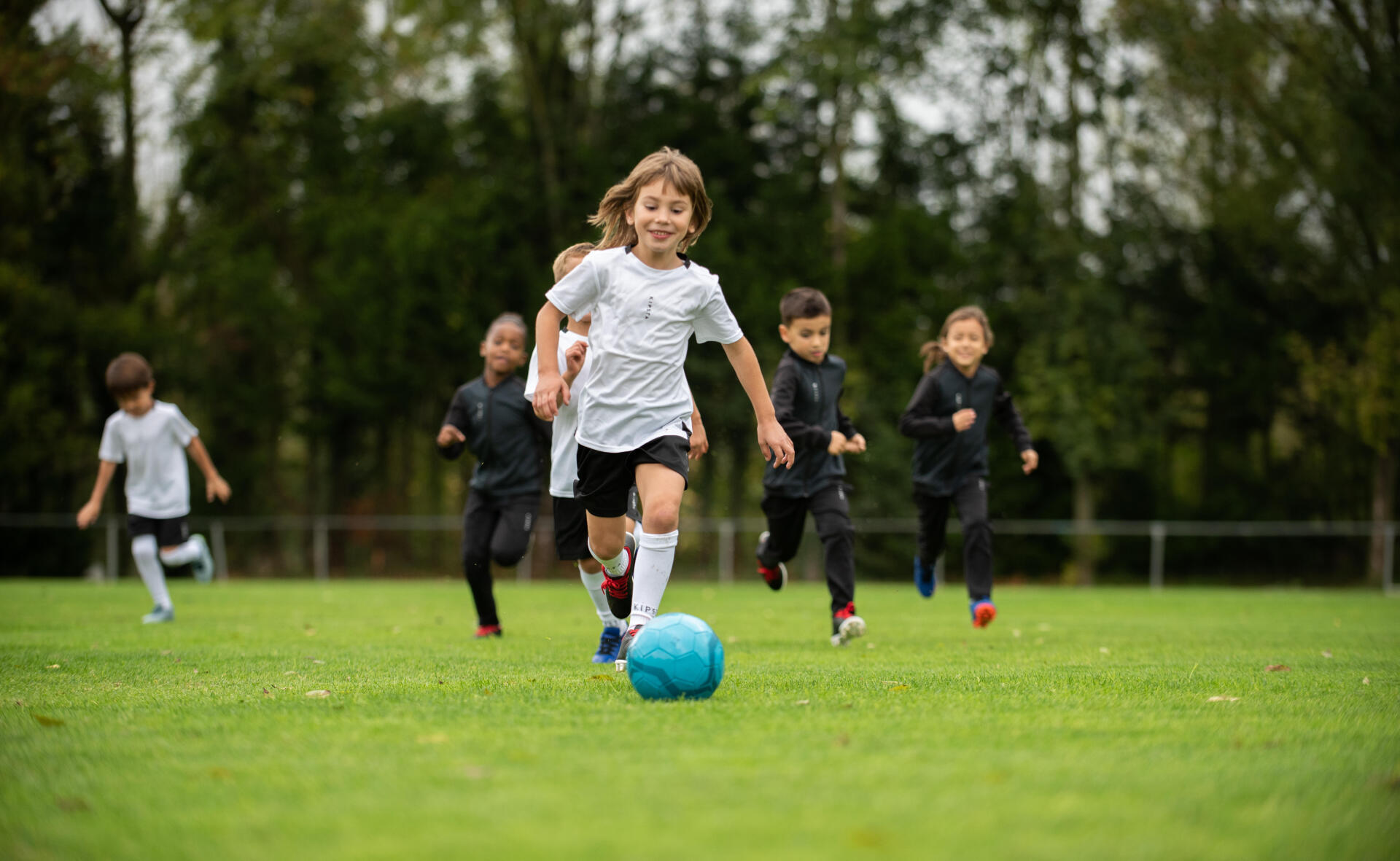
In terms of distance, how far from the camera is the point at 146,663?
6363mm

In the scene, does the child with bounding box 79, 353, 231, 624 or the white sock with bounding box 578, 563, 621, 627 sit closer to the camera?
the white sock with bounding box 578, 563, 621, 627

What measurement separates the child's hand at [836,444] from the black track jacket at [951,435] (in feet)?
3.96

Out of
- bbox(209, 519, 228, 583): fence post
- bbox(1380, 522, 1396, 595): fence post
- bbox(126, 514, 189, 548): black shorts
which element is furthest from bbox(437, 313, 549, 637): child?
bbox(1380, 522, 1396, 595): fence post

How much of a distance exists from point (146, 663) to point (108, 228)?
22.6 m

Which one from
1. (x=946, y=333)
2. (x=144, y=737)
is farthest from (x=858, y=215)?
(x=144, y=737)

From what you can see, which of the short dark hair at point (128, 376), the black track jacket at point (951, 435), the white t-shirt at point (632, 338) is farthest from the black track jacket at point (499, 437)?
the short dark hair at point (128, 376)

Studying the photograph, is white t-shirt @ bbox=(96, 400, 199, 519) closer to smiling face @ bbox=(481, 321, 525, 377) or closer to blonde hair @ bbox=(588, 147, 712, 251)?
smiling face @ bbox=(481, 321, 525, 377)

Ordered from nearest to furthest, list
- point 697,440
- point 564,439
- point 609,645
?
point 697,440, point 609,645, point 564,439

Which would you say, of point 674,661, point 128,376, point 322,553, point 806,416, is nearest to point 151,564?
point 128,376

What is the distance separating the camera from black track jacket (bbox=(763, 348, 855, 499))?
25.4 ft

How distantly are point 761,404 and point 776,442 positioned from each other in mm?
195

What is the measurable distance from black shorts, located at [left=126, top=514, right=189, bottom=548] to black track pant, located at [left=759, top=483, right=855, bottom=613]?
194 inches

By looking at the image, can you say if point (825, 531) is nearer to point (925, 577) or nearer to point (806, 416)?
point (806, 416)

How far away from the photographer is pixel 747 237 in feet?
84.2
